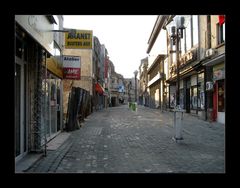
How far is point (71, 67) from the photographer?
15.5 metres

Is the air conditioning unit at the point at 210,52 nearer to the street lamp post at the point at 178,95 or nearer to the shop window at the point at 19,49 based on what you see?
the street lamp post at the point at 178,95

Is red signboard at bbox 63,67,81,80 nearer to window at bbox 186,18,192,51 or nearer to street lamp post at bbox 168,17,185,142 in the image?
street lamp post at bbox 168,17,185,142

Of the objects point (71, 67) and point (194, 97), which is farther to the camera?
point (194, 97)

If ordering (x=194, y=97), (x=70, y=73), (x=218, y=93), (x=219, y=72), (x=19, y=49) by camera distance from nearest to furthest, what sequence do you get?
1. (x=19, y=49)
2. (x=70, y=73)
3. (x=219, y=72)
4. (x=218, y=93)
5. (x=194, y=97)

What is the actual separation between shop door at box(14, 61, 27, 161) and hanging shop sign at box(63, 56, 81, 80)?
266 inches

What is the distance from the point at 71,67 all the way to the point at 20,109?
291 inches

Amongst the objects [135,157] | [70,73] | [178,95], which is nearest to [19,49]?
[135,157]

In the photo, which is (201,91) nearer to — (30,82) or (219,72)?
(219,72)
